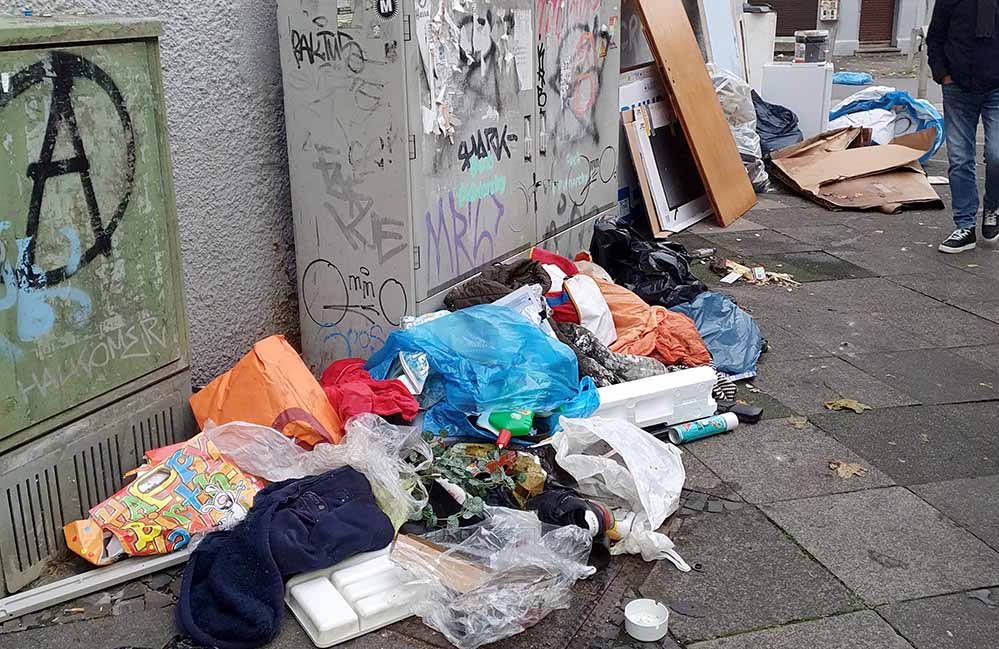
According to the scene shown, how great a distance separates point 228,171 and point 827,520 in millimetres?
2765

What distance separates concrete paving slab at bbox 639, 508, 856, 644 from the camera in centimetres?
289

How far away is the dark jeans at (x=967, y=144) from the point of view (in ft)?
21.0

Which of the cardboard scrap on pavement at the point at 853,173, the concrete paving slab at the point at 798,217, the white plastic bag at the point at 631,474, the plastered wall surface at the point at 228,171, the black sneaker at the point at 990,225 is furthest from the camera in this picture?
the cardboard scrap on pavement at the point at 853,173

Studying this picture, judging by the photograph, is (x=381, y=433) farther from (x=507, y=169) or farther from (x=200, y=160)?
(x=507, y=169)

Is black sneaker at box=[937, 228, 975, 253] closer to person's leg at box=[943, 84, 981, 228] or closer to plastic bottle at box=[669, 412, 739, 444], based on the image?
person's leg at box=[943, 84, 981, 228]

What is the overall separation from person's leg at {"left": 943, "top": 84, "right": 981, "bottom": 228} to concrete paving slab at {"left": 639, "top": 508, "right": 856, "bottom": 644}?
4.17 metres

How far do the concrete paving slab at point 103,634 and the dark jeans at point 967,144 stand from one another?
5766mm

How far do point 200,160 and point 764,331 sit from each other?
9.84 ft

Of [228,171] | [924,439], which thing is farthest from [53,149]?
[924,439]

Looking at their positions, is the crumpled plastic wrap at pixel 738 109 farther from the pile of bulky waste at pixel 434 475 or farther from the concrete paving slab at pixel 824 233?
the pile of bulky waste at pixel 434 475

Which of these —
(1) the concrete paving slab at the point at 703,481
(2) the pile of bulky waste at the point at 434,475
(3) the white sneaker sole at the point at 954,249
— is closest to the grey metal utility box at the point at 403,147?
(2) the pile of bulky waste at the point at 434,475

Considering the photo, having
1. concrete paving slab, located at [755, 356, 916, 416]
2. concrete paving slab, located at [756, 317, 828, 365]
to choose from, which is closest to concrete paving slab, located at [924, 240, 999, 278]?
concrete paving slab, located at [756, 317, 828, 365]

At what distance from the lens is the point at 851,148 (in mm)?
8734

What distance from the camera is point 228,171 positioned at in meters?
4.22
